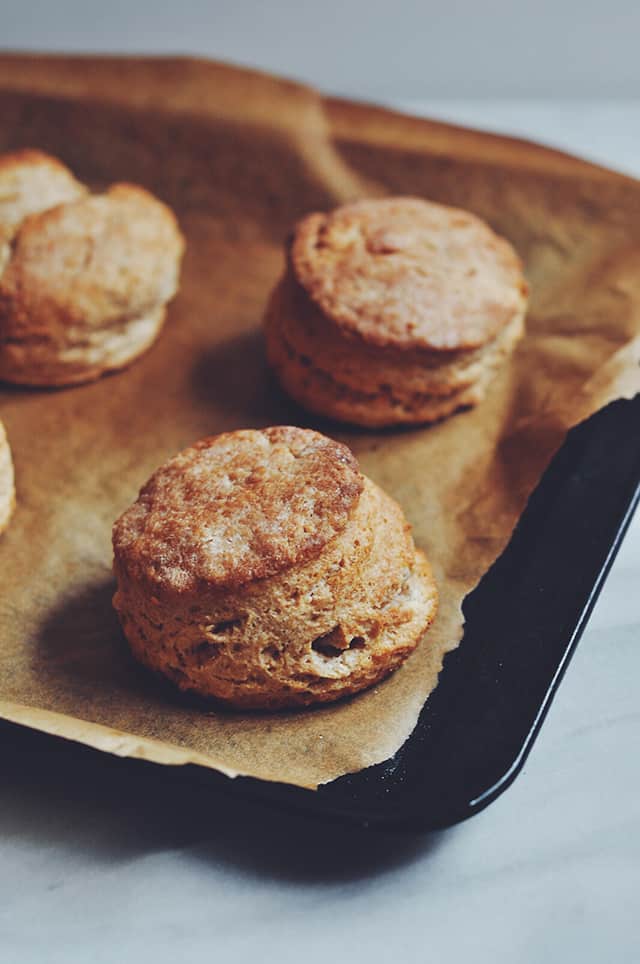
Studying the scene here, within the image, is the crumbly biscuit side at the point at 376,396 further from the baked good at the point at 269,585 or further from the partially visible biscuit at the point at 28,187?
the partially visible biscuit at the point at 28,187

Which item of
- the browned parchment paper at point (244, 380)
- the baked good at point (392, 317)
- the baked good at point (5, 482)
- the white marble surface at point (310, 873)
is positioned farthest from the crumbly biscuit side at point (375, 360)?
the white marble surface at point (310, 873)

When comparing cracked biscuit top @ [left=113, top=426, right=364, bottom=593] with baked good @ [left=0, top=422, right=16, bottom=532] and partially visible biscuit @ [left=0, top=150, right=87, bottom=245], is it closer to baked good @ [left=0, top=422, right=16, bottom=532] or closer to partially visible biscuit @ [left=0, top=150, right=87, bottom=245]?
baked good @ [left=0, top=422, right=16, bottom=532]

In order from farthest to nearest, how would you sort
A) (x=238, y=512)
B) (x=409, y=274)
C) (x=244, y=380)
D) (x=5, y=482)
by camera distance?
(x=244, y=380) → (x=409, y=274) → (x=5, y=482) → (x=238, y=512)

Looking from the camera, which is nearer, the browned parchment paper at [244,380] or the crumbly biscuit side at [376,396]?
the browned parchment paper at [244,380]

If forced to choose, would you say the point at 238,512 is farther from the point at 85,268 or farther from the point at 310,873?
the point at 85,268

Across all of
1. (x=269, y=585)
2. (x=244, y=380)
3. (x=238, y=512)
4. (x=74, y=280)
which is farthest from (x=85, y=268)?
(x=269, y=585)

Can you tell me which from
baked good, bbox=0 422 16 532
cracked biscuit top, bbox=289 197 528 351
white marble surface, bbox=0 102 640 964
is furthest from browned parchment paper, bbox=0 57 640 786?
cracked biscuit top, bbox=289 197 528 351
